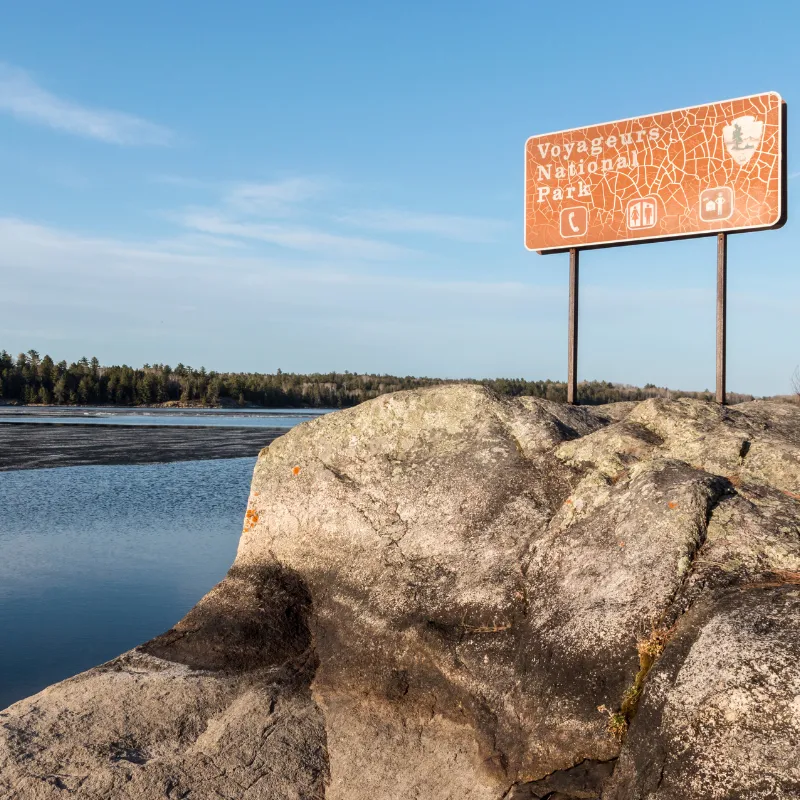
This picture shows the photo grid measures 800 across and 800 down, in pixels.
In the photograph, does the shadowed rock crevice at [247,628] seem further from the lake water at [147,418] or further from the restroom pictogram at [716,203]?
the lake water at [147,418]

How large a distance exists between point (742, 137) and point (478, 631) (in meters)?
6.77

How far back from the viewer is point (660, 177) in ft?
30.8

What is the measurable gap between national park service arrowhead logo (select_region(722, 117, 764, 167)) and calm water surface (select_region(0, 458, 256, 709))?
8.67 meters

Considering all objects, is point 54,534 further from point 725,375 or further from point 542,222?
point 725,375

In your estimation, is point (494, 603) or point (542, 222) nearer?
point (494, 603)

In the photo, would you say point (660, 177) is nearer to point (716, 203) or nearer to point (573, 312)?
point (716, 203)

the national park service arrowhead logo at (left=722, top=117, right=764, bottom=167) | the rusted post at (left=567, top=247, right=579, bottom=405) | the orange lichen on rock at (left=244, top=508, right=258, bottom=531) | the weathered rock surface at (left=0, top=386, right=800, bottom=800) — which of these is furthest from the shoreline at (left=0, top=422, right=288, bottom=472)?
the national park service arrowhead logo at (left=722, top=117, right=764, bottom=167)

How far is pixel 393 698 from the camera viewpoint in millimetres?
5305

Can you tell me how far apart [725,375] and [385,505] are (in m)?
4.70

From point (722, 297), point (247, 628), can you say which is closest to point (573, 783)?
point (247, 628)

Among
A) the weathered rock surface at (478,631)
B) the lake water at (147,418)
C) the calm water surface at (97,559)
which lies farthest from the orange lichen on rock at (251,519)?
the lake water at (147,418)

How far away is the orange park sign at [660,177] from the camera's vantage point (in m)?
8.80

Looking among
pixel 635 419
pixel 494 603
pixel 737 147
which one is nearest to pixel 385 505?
pixel 494 603

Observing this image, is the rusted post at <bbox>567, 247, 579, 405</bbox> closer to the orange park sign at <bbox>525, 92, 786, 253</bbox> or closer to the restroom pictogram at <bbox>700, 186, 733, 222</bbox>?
the orange park sign at <bbox>525, 92, 786, 253</bbox>
